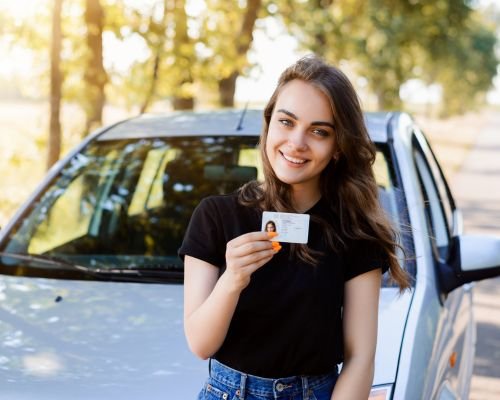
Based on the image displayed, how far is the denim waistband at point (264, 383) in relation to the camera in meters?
1.72

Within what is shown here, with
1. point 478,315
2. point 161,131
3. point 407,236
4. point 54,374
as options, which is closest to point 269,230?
point 54,374

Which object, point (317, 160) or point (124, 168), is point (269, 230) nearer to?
point (317, 160)

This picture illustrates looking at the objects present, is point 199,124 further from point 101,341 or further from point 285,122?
point 285,122

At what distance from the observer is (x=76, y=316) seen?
2.67 m

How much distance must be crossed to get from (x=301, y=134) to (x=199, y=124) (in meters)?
1.92

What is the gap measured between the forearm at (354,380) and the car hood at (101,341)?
471mm

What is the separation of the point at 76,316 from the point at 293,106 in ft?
4.11

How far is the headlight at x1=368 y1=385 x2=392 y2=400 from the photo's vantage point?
7.14 ft

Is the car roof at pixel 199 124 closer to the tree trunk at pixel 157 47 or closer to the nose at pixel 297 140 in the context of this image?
the nose at pixel 297 140

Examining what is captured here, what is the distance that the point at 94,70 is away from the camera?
6.77 m

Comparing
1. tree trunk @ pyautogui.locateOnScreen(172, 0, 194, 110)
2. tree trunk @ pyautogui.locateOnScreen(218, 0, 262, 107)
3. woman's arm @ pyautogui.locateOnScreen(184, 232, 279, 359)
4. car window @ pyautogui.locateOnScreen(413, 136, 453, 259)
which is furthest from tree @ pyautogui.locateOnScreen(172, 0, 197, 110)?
woman's arm @ pyautogui.locateOnScreen(184, 232, 279, 359)

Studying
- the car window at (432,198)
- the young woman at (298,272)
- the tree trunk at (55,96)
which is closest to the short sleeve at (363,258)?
the young woman at (298,272)

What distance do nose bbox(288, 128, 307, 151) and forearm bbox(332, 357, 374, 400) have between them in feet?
1.62

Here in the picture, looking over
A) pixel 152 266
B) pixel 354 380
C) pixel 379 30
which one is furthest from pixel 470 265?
pixel 379 30
